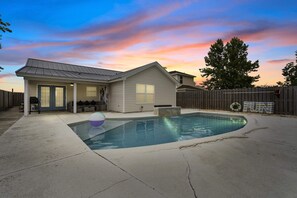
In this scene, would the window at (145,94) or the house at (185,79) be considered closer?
the window at (145,94)

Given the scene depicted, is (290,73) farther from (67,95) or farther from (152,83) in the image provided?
(67,95)

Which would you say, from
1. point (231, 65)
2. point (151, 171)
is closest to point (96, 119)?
point (151, 171)

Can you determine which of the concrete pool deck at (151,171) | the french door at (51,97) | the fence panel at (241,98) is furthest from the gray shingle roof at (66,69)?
the concrete pool deck at (151,171)

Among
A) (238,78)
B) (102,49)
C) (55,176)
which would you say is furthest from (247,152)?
(238,78)

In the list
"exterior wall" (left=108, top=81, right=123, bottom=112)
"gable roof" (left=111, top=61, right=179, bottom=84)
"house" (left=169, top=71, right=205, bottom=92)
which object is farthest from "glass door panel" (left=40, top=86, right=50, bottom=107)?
"house" (left=169, top=71, right=205, bottom=92)

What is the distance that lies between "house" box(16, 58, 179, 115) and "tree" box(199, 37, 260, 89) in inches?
427

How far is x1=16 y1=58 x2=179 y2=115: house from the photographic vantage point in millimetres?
11080

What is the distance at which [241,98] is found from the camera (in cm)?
1220

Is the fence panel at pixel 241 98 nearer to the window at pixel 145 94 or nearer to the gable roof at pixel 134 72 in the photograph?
the gable roof at pixel 134 72

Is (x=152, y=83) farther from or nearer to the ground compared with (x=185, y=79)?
nearer to the ground

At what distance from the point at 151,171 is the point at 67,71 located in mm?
14147

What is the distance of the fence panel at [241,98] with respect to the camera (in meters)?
9.75

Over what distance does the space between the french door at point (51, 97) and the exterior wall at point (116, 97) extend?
3.94m

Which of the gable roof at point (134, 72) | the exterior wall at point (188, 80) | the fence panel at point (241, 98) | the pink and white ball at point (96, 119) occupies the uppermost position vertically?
the exterior wall at point (188, 80)
